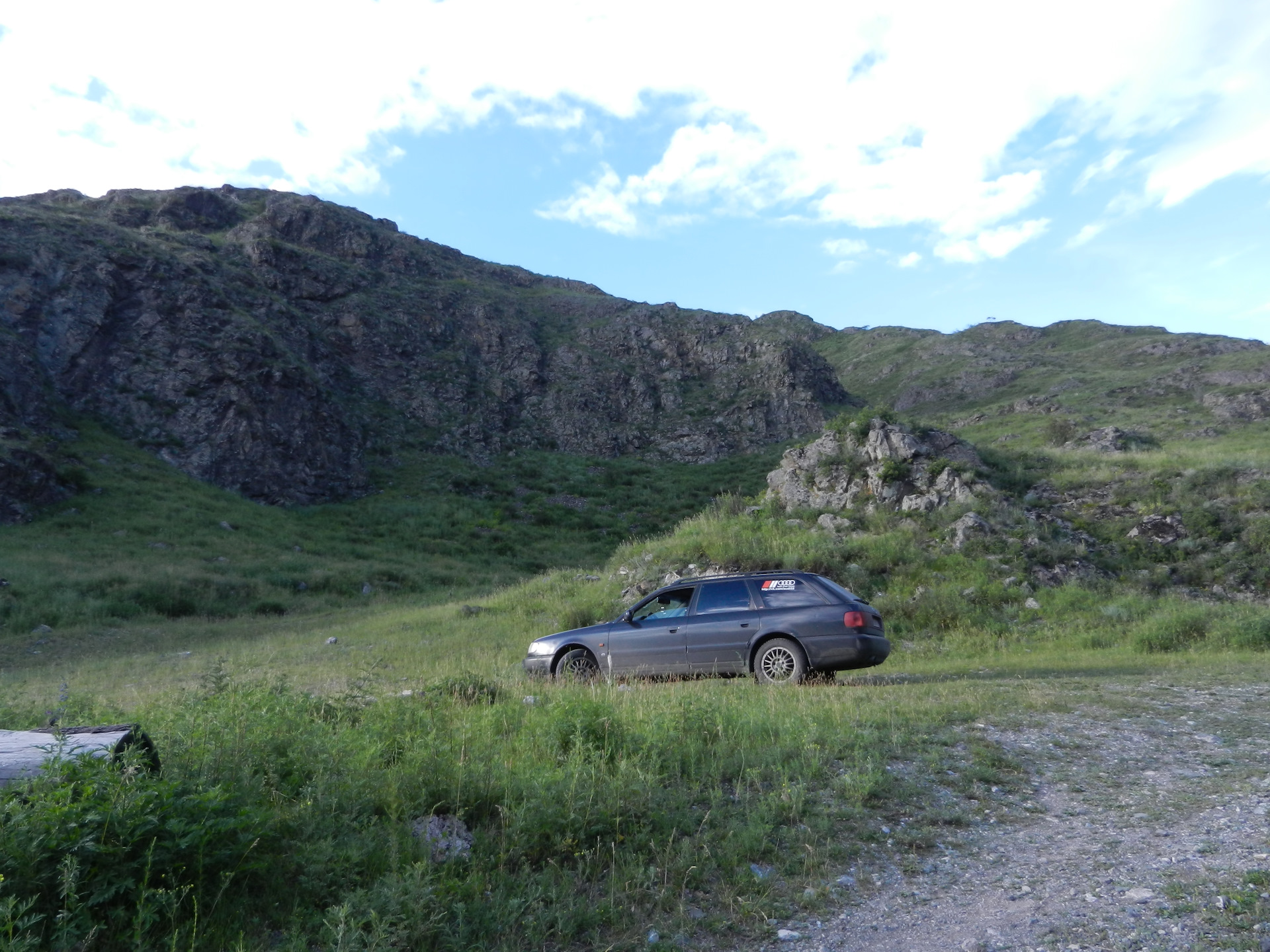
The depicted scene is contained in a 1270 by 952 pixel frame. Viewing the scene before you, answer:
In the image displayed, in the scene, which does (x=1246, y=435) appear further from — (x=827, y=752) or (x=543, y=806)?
(x=543, y=806)

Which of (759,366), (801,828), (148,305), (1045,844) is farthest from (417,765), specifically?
(759,366)

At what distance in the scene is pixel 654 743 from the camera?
6066mm

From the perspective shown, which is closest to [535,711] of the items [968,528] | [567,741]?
[567,741]

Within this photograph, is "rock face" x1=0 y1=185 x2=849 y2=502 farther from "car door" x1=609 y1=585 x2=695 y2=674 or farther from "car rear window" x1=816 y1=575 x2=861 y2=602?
"car rear window" x1=816 y1=575 x2=861 y2=602

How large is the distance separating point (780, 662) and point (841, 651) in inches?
31.2

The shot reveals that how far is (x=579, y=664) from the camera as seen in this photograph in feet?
36.8

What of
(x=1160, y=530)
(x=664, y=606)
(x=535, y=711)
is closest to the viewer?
(x=535, y=711)

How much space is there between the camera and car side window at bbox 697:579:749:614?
10609 millimetres

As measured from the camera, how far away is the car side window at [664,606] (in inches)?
433

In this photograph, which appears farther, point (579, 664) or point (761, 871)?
point (579, 664)

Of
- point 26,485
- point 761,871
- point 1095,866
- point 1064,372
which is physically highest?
point 1064,372

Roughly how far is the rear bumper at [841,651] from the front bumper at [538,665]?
11.7 feet

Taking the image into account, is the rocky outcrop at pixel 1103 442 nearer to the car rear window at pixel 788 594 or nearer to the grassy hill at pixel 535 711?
the grassy hill at pixel 535 711

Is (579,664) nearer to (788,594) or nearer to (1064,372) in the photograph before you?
(788,594)
